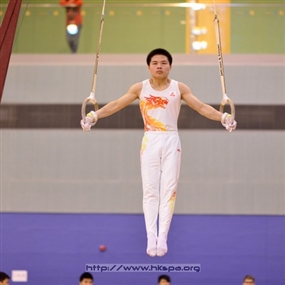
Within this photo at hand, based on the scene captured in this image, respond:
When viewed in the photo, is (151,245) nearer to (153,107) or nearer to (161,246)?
(161,246)

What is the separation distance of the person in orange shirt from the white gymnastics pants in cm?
496

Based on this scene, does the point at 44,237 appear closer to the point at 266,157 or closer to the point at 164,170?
the point at 266,157

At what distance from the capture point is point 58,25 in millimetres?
11617

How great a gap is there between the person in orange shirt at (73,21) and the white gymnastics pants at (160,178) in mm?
4958

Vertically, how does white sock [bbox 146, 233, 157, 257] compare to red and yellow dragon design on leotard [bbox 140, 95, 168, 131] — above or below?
below

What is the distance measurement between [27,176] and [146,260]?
2.30 meters

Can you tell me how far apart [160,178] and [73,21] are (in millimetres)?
5215

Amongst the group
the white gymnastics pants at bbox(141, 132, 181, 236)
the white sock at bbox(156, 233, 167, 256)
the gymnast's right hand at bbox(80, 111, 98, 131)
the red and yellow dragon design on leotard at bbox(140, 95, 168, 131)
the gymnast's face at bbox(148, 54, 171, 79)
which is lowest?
the white sock at bbox(156, 233, 167, 256)

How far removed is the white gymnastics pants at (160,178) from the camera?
702 cm

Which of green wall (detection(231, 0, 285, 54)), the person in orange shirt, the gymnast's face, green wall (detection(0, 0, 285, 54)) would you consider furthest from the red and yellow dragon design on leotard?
the person in orange shirt

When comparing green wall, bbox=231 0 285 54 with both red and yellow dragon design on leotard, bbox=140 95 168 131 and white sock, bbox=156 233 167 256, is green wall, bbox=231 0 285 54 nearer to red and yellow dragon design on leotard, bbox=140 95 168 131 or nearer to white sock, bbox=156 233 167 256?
red and yellow dragon design on leotard, bbox=140 95 168 131

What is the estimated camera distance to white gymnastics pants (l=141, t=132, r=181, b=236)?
277 inches

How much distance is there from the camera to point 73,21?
459 inches

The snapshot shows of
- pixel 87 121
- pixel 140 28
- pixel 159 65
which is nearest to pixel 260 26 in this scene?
pixel 140 28
